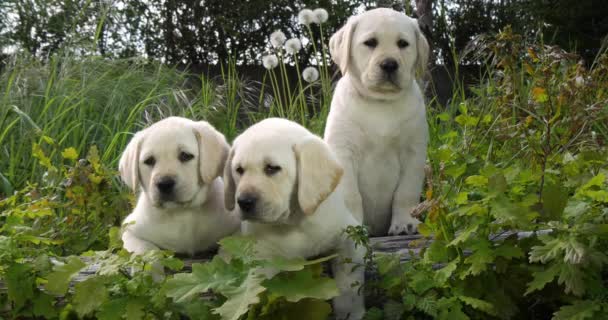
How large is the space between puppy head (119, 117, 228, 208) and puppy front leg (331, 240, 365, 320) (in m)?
0.72

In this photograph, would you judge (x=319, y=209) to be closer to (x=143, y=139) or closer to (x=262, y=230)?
(x=262, y=230)

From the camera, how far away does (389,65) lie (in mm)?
3848

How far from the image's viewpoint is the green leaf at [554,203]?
2.96 metres

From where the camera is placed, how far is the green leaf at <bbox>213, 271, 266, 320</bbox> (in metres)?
2.50

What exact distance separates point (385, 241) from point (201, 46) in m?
12.4

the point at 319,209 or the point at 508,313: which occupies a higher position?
the point at 319,209

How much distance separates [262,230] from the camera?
3.28 metres

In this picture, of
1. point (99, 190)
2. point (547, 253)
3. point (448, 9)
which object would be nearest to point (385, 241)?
point (547, 253)

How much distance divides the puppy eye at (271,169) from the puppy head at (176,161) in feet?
1.35

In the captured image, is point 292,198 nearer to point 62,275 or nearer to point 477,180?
point 477,180

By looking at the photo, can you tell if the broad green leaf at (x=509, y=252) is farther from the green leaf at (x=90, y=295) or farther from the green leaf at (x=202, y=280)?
the green leaf at (x=90, y=295)

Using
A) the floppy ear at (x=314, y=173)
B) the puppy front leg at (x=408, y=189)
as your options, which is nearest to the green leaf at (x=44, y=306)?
the floppy ear at (x=314, y=173)

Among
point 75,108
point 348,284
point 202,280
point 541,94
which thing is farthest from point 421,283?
point 75,108

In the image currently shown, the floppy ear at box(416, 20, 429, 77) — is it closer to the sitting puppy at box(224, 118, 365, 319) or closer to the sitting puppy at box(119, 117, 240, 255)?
the sitting puppy at box(224, 118, 365, 319)
